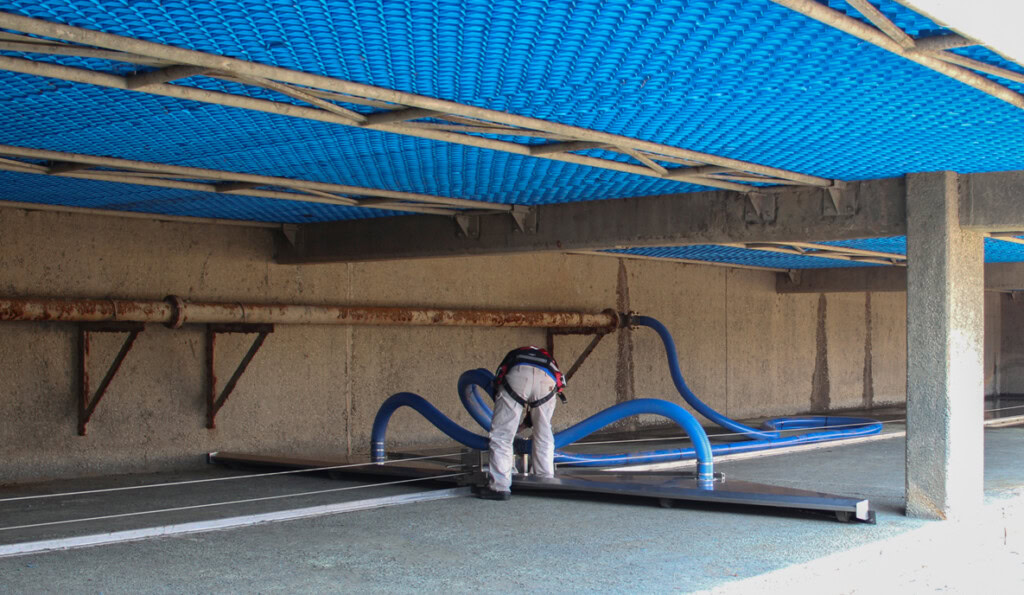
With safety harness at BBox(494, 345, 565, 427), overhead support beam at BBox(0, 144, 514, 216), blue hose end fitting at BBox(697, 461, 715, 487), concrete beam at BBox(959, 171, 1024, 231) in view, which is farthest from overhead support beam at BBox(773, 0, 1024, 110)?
overhead support beam at BBox(0, 144, 514, 216)

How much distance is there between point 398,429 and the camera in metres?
12.0

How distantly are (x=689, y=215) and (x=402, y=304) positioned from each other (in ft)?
14.3

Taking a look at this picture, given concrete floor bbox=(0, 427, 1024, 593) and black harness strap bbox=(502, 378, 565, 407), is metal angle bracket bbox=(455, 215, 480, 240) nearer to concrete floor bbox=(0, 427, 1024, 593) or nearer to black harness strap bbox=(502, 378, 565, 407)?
black harness strap bbox=(502, 378, 565, 407)

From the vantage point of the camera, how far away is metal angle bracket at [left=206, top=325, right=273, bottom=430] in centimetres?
1020

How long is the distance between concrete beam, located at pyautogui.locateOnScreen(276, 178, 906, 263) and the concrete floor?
86.9 inches

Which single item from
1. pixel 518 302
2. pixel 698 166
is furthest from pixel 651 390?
pixel 698 166

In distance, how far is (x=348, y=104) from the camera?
5637 mm

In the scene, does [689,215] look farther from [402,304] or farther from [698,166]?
[402,304]

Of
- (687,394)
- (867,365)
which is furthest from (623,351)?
(867,365)

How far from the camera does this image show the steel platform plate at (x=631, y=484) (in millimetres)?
7180

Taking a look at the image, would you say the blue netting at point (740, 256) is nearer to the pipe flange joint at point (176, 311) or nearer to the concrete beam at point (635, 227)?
the concrete beam at point (635, 227)

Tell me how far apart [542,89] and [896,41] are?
170 cm

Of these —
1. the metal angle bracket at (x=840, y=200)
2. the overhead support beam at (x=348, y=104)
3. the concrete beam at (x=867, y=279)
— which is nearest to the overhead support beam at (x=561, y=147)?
the overhead support beam at (x=348, y=104)

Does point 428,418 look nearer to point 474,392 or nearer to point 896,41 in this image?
point 474,392
